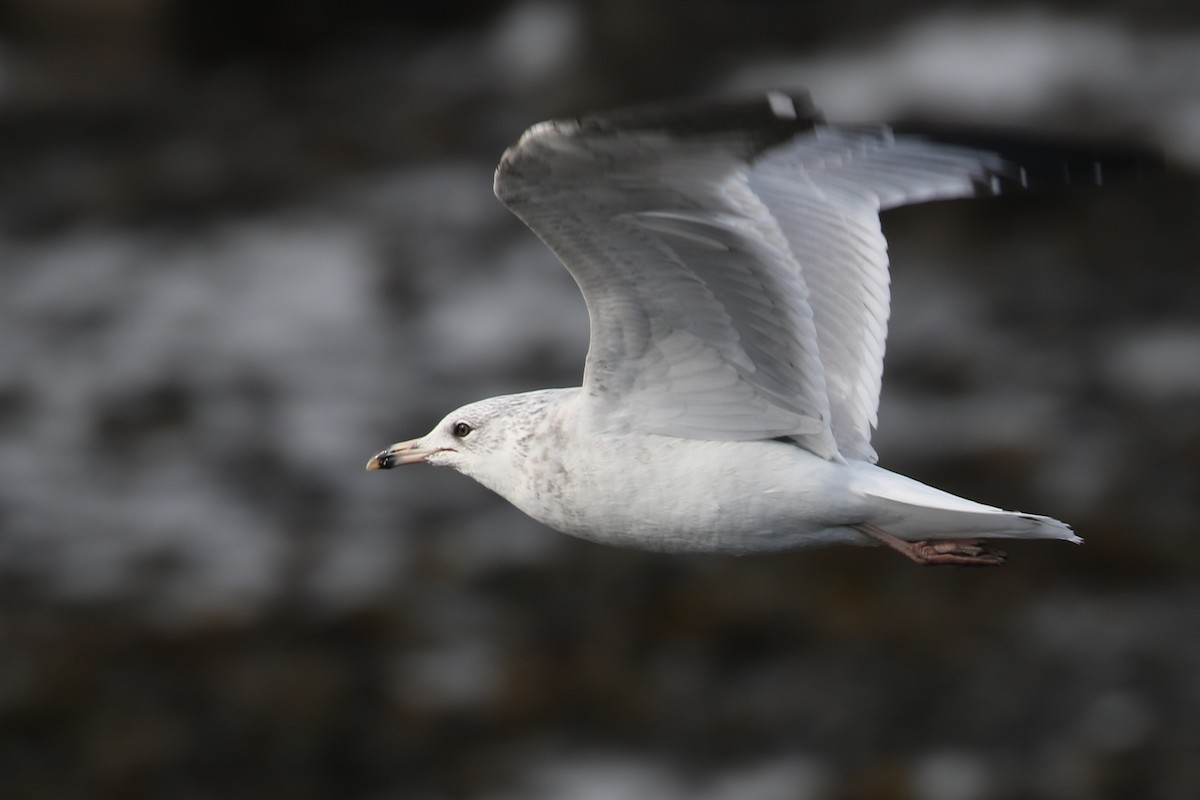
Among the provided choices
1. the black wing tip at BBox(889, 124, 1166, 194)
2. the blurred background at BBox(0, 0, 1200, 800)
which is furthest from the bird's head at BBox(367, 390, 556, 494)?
the blurred background at BBox(0, 0, 1200, 800)

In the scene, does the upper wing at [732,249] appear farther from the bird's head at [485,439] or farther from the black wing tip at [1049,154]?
the bird's head at [485,439]

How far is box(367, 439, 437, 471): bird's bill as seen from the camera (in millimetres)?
7164

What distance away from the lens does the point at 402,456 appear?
7.25 m

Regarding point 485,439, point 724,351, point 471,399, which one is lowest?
point 471,399

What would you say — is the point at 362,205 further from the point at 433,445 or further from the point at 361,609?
the point at 433,445

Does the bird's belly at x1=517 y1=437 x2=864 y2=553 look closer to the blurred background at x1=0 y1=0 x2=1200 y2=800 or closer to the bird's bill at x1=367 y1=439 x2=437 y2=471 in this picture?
the bird's bill at x1=367 y1=439 x2=437 y2=471

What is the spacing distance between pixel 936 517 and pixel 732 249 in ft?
4.06

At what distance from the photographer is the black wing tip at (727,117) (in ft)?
15.1

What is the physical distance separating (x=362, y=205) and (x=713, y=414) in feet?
51.2

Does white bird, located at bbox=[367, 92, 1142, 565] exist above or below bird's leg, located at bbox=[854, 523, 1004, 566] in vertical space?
above

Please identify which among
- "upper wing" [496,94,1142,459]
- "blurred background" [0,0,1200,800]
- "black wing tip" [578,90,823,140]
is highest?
"black wing tip" [578,90,823,140]

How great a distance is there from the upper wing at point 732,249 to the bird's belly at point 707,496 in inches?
3.4

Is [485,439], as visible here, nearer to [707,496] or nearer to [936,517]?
[707,496]

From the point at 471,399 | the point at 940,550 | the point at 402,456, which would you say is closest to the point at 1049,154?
the point at 940,550
